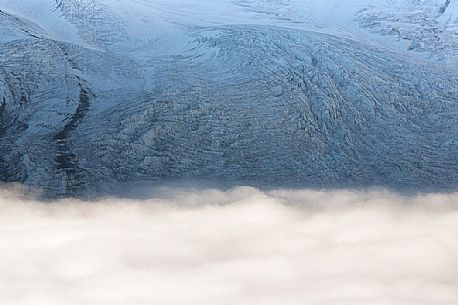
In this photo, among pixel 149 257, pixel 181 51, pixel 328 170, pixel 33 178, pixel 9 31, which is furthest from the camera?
pixel 181 51

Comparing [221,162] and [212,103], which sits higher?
[212,103]

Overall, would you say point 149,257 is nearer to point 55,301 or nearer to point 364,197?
point 55,301

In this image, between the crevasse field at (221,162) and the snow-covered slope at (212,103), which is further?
the snow-covered slope at (212,103)

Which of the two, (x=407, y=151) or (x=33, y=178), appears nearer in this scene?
(x=33, y=178)

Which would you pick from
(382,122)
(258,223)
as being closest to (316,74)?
(382,122)

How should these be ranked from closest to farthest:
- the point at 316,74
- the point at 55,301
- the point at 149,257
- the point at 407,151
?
the point at 55,301 → the point at 149,257 → the point at 407,151 → the point at 316,74
